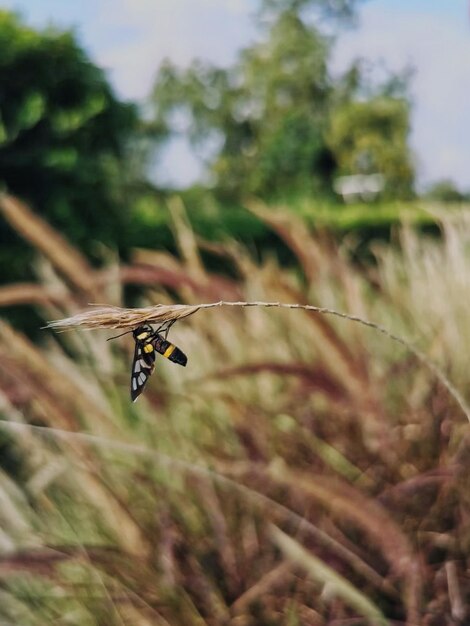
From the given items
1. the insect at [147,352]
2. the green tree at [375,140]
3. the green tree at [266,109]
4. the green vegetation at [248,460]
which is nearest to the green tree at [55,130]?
the green vegetation at [248,460]

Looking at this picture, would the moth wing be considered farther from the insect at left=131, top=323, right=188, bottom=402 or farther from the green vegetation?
the green vegetation

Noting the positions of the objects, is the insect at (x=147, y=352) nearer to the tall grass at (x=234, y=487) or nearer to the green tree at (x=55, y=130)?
the tall grass at (x=234, y=487)

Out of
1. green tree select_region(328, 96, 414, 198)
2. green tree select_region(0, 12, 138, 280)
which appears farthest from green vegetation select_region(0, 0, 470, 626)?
green tree select_region(328, 96, 414, 198)

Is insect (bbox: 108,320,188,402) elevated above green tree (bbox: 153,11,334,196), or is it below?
below

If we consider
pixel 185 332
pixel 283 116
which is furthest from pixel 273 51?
pixel 185 332

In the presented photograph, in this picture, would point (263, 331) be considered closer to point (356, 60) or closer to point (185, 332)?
point (185, 332)

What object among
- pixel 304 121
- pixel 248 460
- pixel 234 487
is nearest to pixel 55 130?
pixel 248 460
